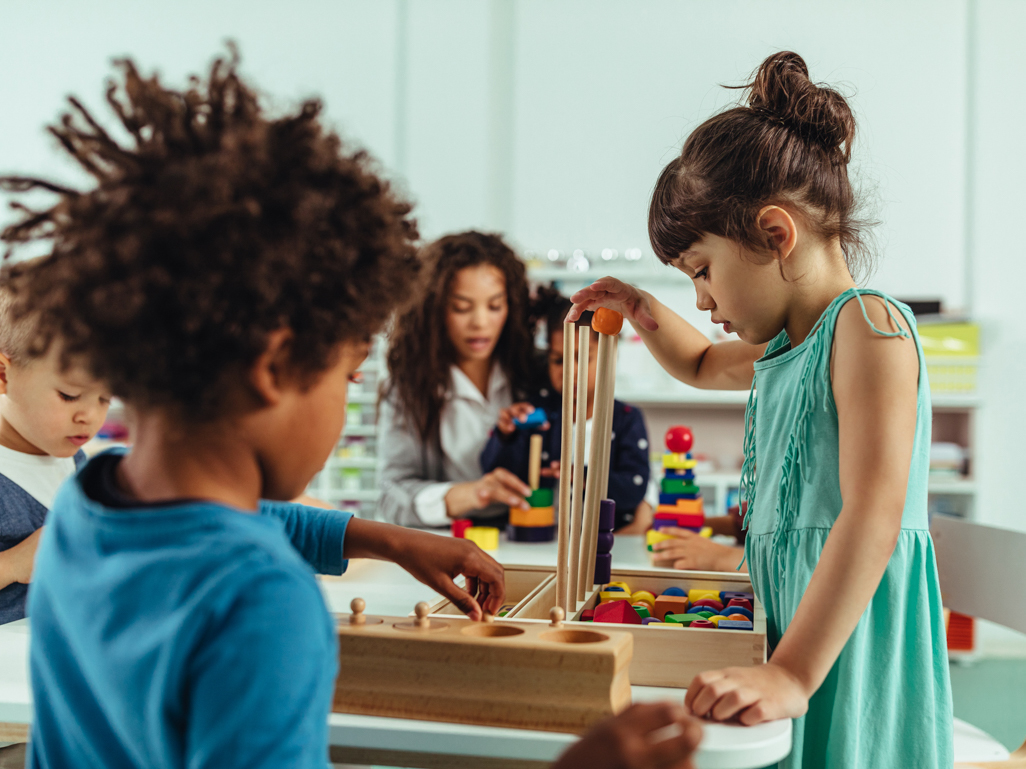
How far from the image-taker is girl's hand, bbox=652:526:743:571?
1.13m

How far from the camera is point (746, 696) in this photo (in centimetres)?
57

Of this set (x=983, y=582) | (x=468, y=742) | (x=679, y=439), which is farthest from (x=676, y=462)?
(x=468, y=742)

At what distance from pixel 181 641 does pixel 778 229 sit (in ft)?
2.06

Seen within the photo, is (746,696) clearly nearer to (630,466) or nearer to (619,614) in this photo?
(619,614)

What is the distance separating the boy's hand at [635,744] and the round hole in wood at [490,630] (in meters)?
0.22

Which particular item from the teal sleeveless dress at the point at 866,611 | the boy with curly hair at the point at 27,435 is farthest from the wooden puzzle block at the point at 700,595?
the boy with curly hair at the point at 27,435

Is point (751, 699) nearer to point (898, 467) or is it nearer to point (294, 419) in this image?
point (898, 467)

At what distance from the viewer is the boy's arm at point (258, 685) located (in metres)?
0.37

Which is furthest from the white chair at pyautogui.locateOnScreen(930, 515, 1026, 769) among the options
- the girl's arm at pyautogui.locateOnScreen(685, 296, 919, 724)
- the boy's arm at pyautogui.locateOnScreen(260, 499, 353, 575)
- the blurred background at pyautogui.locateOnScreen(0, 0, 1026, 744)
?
the blurred background at pyautogui.locateOnScreen(0, 0, 1026, 744)

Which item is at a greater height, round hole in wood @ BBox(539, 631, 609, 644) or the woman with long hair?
the woman with long hair

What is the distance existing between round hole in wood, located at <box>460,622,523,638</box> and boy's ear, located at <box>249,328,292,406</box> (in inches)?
9.2

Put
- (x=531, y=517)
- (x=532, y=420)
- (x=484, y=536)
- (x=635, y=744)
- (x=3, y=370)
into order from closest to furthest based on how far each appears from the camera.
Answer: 1. (x=635, y=744)
2. (x=3, y=370)
3. (x=484, y=536)
4. (x=531, y=517)
5. (x=532, y=420)

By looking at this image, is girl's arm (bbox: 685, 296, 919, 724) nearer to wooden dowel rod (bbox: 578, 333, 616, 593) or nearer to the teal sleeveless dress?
the teal sleeveless dress

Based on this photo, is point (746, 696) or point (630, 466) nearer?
point (746, 696)
